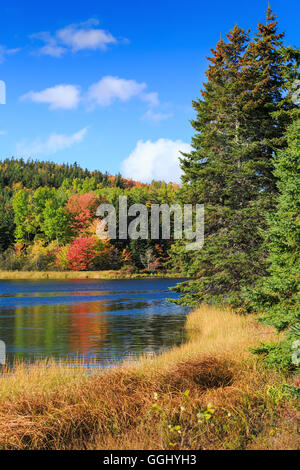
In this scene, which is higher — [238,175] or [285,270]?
[238,175]

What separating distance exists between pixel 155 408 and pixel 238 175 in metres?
17.9

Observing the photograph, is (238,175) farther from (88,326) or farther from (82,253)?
(82,253)

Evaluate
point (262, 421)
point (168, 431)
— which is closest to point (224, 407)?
point (262, 421)

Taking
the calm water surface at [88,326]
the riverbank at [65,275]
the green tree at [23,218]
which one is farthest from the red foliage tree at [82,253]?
the calm water surface at [88,326]

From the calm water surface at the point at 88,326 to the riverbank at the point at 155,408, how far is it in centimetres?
581

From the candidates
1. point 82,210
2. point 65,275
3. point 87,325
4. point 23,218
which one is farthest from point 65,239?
point 87,325

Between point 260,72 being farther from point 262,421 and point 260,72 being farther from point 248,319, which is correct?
point 262,421

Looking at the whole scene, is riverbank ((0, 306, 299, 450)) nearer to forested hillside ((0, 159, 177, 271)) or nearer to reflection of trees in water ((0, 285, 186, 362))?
reflection of trees in water ((0, 285, 186, 362))

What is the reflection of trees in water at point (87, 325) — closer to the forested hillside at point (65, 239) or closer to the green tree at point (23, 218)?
the forested hillside at point (65, 239)

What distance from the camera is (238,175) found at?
79.3 feet

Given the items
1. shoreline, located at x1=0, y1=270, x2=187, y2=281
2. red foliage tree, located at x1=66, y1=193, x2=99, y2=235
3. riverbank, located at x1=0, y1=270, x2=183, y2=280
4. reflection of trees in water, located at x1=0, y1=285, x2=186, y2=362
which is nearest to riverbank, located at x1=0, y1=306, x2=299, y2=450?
reflection of trees in water, located at x1=0, y1=285, x2=186, y2=362

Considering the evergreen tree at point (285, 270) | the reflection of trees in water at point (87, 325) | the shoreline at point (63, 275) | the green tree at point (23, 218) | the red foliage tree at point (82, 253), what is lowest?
the shoreline at point (63, 275)

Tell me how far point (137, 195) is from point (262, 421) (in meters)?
91.2

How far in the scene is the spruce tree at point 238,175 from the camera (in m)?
23.5
